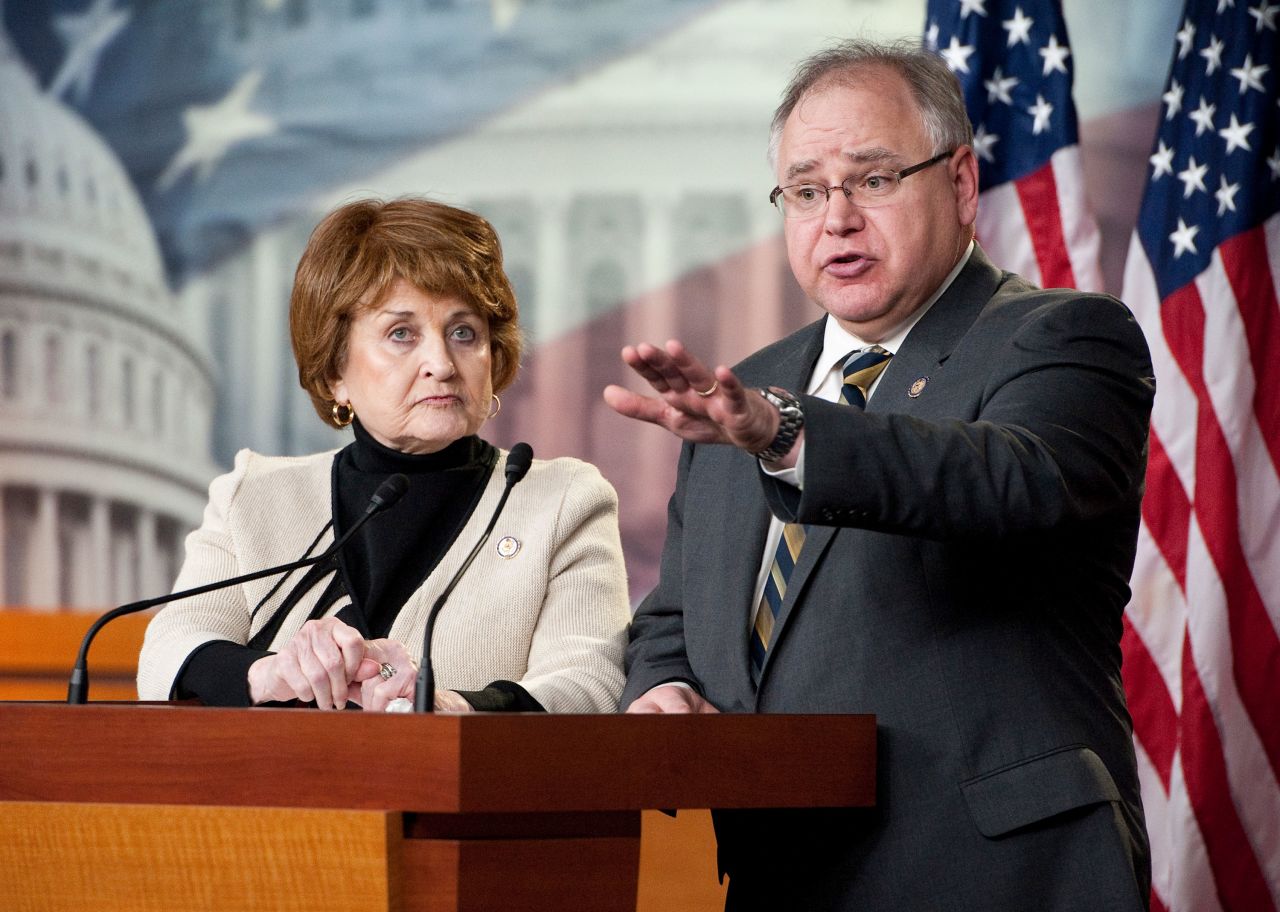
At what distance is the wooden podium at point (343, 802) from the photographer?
1.33 meters

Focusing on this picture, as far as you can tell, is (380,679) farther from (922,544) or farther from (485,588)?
→ (922,544)

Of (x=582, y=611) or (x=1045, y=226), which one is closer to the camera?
(x=582, y=611)

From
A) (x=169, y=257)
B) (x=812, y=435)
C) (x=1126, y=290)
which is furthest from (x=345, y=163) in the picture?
(x=812, y=435)

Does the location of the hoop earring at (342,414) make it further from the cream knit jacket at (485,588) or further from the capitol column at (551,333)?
the capitol column at (551,333)

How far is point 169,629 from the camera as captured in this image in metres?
2.30

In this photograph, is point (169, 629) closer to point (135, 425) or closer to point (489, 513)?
point (489, 513)

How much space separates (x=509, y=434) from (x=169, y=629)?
7.73 ft

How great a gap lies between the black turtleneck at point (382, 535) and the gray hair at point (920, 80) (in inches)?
32.2

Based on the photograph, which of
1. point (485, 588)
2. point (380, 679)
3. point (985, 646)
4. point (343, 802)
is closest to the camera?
point (343, 802)

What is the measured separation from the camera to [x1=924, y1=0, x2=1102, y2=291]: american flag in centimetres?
366

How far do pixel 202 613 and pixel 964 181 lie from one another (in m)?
1.33

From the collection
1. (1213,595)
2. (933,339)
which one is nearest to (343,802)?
(933,339)

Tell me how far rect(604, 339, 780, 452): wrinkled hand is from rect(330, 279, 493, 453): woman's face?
3.27 ft

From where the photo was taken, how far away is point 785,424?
1492mm
